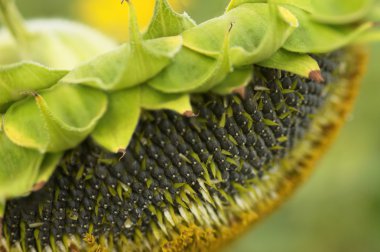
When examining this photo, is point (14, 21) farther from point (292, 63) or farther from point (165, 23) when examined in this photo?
point (292, 63)

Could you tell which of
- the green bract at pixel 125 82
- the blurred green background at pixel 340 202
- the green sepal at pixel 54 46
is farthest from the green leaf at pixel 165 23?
the blurred green background at pixel 340 202

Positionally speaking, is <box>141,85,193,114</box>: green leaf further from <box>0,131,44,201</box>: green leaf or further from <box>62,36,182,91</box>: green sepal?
<box>0,131,44,201</box>: green leaf

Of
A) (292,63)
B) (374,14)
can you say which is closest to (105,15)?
(374,14)

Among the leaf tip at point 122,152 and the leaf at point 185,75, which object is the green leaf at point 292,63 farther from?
the leaf tip at point 122,152

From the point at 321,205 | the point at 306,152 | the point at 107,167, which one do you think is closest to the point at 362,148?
the point at 321,205

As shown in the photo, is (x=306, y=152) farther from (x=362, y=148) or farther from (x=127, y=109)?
(x=362, y=148)
